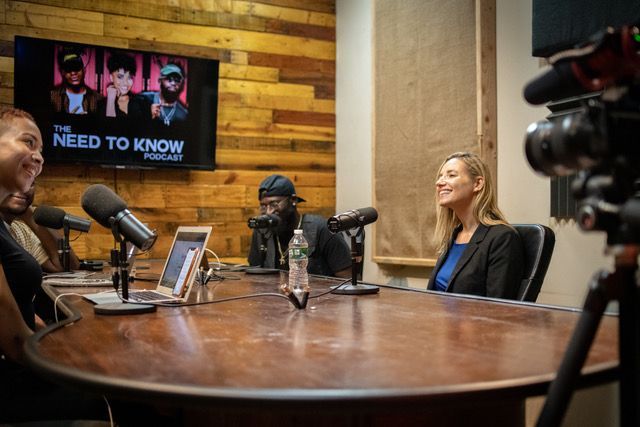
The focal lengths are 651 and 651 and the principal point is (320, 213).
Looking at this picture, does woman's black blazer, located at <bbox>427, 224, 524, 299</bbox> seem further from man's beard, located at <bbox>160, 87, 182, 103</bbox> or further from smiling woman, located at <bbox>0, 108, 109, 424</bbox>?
man's beard, located at <bbox>160, 87, 182, 103</bbox>

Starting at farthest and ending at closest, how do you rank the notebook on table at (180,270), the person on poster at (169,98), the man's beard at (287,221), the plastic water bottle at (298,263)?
the person on poster at (169,98)
the man's beard at (287,221)
the plastic water bottle at (298,263)
the notebook on table at (180,270)

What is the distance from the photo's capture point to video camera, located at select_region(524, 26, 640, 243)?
0.84 m

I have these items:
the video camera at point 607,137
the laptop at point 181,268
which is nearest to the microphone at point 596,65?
the video camera at point 607,137

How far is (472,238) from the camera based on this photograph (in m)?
2.63

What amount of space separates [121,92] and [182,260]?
9.51 feet

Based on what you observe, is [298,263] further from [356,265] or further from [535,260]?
[535,260]

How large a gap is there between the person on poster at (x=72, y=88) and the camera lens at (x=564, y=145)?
4.12 meters

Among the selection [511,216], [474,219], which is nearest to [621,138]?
[474,219]

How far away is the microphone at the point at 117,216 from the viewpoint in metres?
1.82

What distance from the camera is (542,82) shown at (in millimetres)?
1021

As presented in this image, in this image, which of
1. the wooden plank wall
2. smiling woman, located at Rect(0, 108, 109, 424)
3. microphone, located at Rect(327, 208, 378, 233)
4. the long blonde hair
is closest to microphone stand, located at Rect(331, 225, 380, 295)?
microphone, located at Rect(327, 208, 378, 233)

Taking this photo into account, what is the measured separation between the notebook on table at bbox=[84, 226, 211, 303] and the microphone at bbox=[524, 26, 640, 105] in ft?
4.25

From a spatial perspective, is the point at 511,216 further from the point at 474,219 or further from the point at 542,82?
the point at 542,82

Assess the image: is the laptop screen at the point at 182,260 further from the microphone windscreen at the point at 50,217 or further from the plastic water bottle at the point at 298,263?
the microphone windscreen at the point at 50,217
